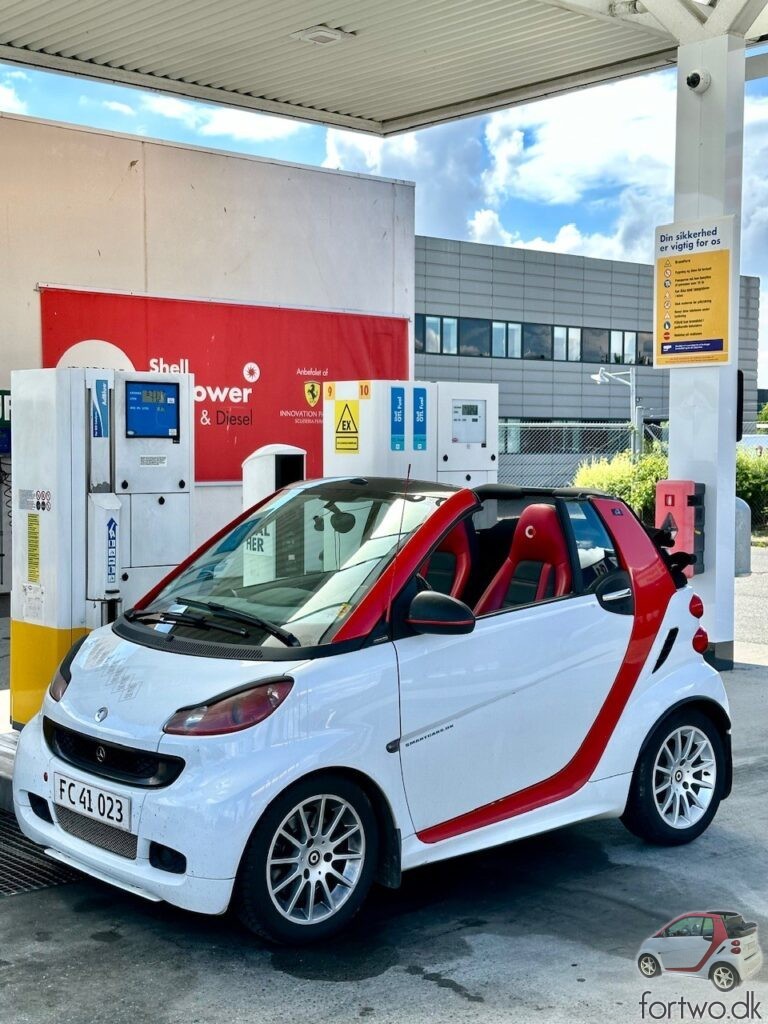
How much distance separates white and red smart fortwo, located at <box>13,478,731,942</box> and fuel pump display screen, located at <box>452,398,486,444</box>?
11.0ft

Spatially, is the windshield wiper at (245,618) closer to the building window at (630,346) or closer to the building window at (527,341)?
the building window at (527,341)

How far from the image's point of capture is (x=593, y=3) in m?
9.15

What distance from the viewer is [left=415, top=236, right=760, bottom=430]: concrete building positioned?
47.2 metres

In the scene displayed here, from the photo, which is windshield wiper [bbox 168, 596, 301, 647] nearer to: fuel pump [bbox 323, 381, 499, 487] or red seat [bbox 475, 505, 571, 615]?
red seat [bbox 475, 505, 571, 615]

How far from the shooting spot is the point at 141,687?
4.55 meters

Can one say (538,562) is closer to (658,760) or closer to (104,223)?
(658,760)

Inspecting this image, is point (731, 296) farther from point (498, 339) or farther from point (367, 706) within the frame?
point (498, 339)

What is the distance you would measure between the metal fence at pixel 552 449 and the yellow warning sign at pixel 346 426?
2004cm

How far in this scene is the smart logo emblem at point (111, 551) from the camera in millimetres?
6727

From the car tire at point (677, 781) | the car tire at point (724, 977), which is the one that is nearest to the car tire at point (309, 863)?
the car tire at point (724, 977)

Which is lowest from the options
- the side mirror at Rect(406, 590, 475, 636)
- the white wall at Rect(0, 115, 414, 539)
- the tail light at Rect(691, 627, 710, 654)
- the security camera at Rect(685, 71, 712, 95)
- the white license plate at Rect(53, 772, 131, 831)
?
the white license plate at Rect(53, 772, 131, 831)

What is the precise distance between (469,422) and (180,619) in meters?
4.57

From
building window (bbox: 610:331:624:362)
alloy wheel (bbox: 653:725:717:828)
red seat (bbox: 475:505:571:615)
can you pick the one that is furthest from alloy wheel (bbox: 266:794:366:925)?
building window (bbox: 610:331:624:362)

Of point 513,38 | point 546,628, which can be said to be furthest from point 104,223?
point 546,628
